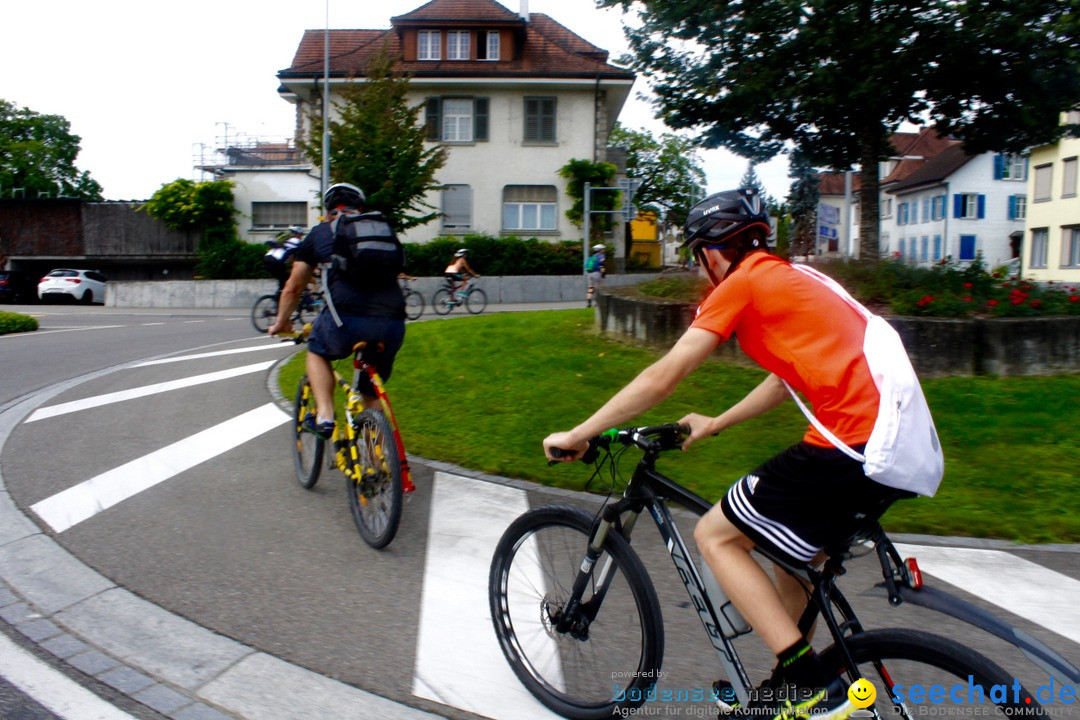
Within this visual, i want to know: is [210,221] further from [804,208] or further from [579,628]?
[579,628]

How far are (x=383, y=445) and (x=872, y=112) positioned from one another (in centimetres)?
917

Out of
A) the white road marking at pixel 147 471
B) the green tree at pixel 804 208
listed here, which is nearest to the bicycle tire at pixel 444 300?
the white road marking at pixel 147 471

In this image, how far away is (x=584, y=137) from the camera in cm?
3675

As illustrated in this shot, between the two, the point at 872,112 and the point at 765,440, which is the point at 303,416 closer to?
the point at 765,440

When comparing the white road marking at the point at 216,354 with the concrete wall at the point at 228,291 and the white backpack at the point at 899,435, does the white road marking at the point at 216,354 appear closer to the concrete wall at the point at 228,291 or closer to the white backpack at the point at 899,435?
the white backpack at the point at 899,435

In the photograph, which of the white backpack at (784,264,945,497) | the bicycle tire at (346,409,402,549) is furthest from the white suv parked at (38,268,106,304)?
the white backpack at (784,264,945,497)

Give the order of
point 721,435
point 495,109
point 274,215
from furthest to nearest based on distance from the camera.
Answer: point 274,215 < point 495,109 < point 721,435

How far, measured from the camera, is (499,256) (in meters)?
34.2

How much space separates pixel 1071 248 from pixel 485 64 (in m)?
33.1

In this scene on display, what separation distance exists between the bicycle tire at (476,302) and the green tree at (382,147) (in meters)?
5.62

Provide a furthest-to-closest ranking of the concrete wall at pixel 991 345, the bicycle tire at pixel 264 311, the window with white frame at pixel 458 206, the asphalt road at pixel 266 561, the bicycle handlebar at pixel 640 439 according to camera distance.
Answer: the window with white frame at pixel 458 206 → the bicycle tire at pixel 264 311 → the concrete wall at pixel 991 345 → the asphalt road at pixel 266 561 → the bicycle handlebar at pixel 640 439

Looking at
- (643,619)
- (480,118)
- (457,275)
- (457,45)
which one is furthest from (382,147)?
(643,619)

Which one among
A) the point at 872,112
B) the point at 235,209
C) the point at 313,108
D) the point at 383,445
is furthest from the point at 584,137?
the point at 383,445

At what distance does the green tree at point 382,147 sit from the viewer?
28.9 meters
